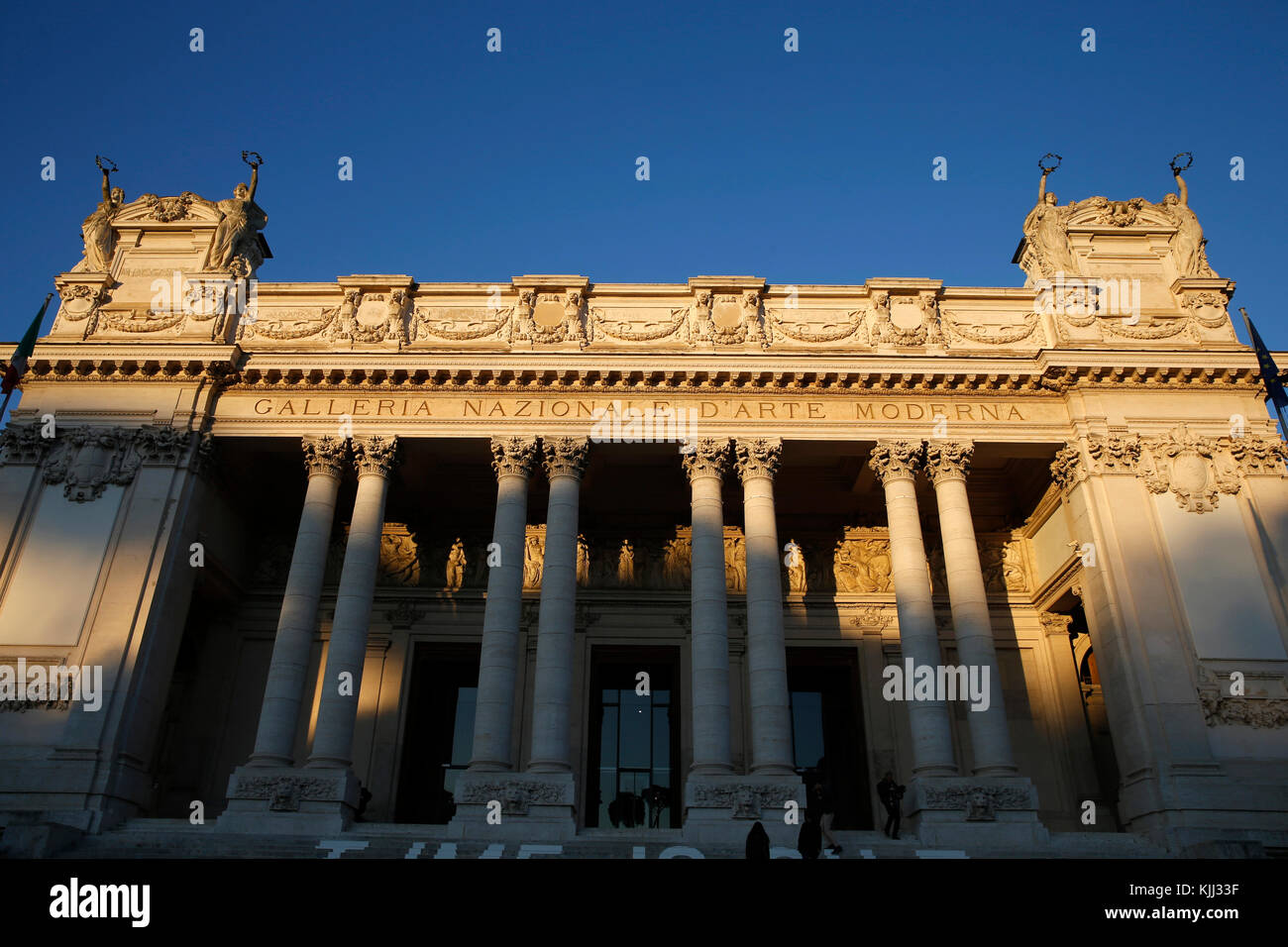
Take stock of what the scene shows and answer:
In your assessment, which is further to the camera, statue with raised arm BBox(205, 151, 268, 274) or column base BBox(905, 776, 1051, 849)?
statue with raised arm BBox(205, 151, 268, 274)

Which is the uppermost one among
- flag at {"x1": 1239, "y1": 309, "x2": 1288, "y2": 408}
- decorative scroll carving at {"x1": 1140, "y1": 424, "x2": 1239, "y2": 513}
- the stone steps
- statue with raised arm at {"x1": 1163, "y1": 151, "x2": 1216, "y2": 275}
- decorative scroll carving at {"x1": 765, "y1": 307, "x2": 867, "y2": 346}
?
statue with raised arm at {"x1": 1163, "y1": 151, "x2": 1216, "y2": 275}

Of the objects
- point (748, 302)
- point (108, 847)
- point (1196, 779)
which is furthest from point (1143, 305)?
point (108, 847)

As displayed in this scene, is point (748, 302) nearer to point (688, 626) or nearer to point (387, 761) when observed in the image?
point (688, 626)

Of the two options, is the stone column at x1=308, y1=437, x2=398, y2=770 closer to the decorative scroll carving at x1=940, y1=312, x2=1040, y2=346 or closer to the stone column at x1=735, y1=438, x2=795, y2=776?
the stone column at x1=735, y1=438, x2=795, y2=776

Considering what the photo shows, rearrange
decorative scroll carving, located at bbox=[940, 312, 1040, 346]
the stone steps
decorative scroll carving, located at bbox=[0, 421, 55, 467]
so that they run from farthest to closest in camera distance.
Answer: decorative scroll carving, located at bbox=[940, 312, 1040, 346], decorative scroll carving, located at bbox=[0, 421, 55, 467], the stone steps

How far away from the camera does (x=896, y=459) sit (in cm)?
2330

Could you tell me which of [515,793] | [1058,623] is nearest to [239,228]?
[515,793]

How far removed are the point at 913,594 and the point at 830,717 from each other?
21.0ft

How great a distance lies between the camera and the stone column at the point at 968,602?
20.4 meters

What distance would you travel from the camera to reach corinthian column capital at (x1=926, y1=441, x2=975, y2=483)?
76.0 ft

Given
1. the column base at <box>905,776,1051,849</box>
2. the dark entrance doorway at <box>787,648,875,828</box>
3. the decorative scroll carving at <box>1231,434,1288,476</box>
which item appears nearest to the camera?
the column base at <box>905,776,1051,849</box>

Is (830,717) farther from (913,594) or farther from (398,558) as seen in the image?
(398,558)

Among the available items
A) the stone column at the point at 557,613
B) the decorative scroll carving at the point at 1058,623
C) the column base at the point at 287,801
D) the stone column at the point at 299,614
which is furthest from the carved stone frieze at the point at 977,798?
the stone column at the point at 299,614

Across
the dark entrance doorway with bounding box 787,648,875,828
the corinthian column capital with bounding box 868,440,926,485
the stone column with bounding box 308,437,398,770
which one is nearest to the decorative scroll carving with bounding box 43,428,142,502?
the stone column with bounding box 308,437,398,770
